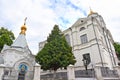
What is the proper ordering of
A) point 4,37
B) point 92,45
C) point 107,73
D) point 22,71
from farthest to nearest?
point 4,37
point 92,45
point 22,71
point 107,73

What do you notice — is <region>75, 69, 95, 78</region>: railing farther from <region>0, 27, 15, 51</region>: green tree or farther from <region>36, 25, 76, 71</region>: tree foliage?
<region>0, 27, 15, 51</region>: green tree

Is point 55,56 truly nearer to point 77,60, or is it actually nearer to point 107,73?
point 107,73

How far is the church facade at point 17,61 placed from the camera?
42.4 feet

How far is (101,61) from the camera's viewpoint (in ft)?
57.3

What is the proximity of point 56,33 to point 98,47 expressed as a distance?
7.50 meters

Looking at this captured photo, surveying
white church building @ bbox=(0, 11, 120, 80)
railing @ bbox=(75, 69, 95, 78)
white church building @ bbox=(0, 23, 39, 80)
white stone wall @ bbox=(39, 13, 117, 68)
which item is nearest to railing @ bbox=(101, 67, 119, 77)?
white church building @ bbox=(0, 11, 120, 80)

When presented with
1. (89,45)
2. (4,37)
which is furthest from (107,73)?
(4,37)

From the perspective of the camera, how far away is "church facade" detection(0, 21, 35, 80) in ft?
42.4

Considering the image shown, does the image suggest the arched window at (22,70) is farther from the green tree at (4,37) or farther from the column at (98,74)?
the green tree at (4,37)

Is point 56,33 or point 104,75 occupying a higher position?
point 56,33

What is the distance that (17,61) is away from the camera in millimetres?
14984

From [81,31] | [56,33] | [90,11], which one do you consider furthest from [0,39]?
[90,11]

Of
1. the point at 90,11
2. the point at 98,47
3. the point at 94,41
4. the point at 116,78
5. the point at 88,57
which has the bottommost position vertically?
the point at 116,78

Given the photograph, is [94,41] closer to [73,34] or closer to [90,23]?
[90,23]
